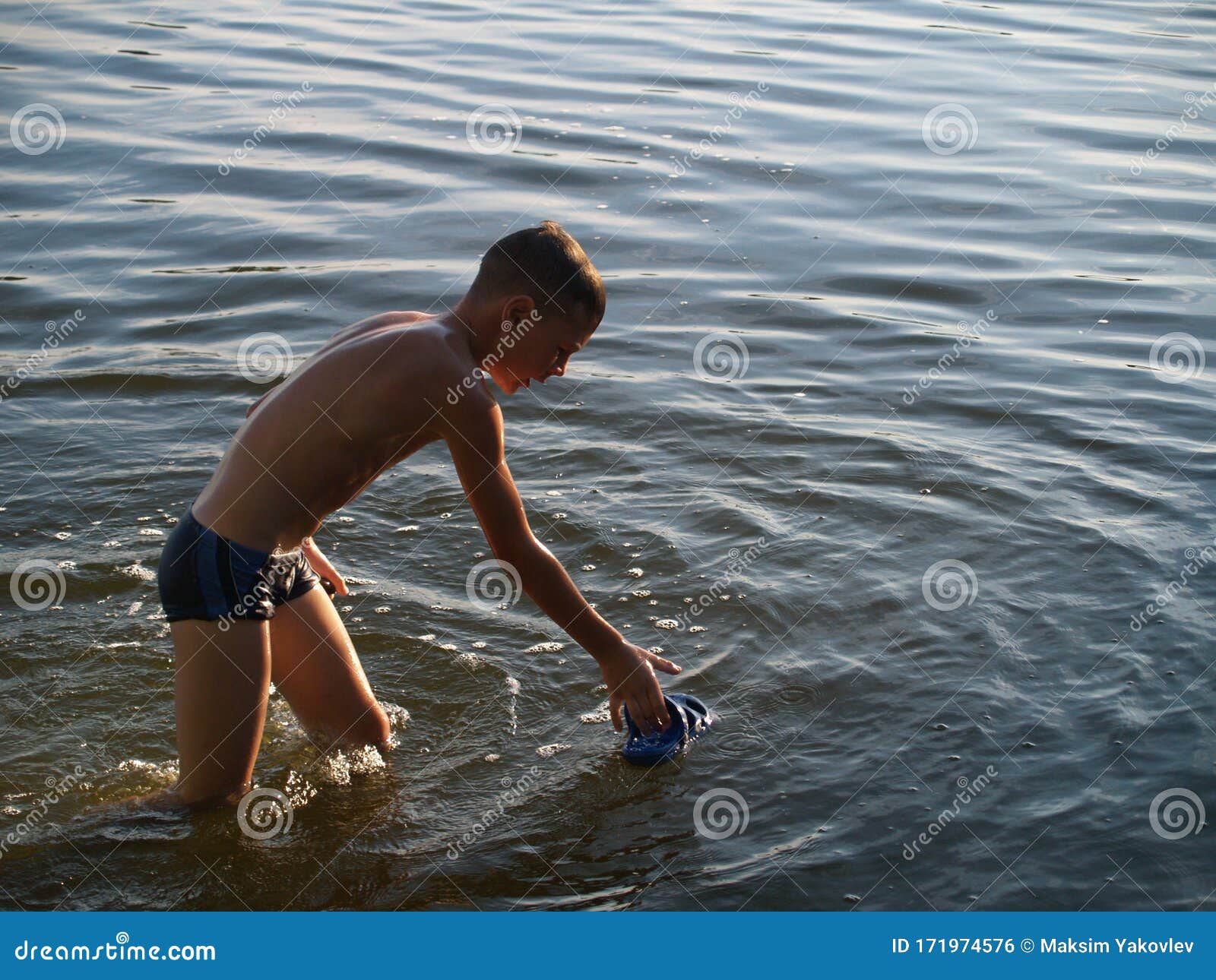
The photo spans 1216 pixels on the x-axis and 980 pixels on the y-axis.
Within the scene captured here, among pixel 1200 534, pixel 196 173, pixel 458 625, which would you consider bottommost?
pixel 458 625

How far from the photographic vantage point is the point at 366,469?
13.5 feet

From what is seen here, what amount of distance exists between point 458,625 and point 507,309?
2.11 metres

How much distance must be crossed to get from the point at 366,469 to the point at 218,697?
0.82 m

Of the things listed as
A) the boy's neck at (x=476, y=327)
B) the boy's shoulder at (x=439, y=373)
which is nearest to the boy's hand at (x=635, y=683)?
the boy's shoulder at (x=439, y=373)

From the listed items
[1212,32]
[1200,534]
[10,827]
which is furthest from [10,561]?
[1212,32]

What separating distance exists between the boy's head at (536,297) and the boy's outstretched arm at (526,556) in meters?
0.19

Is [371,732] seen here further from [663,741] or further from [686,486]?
[686,486]

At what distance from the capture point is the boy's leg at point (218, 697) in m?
4.05

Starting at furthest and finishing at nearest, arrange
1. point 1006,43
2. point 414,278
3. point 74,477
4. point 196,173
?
1. point 1006,43
2. point 196,173
3. point 414,278
4. point 74,477

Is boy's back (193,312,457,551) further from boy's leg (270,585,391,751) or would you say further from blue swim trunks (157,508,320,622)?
boy's leg (270,585,391,751)

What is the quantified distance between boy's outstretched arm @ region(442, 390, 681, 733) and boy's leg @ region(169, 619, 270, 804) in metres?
0.82

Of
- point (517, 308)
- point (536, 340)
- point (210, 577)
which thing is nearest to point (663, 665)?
point (536, 340)

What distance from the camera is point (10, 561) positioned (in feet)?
19.5

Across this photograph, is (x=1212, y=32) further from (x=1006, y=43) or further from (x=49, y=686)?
(x=49, y=686)
